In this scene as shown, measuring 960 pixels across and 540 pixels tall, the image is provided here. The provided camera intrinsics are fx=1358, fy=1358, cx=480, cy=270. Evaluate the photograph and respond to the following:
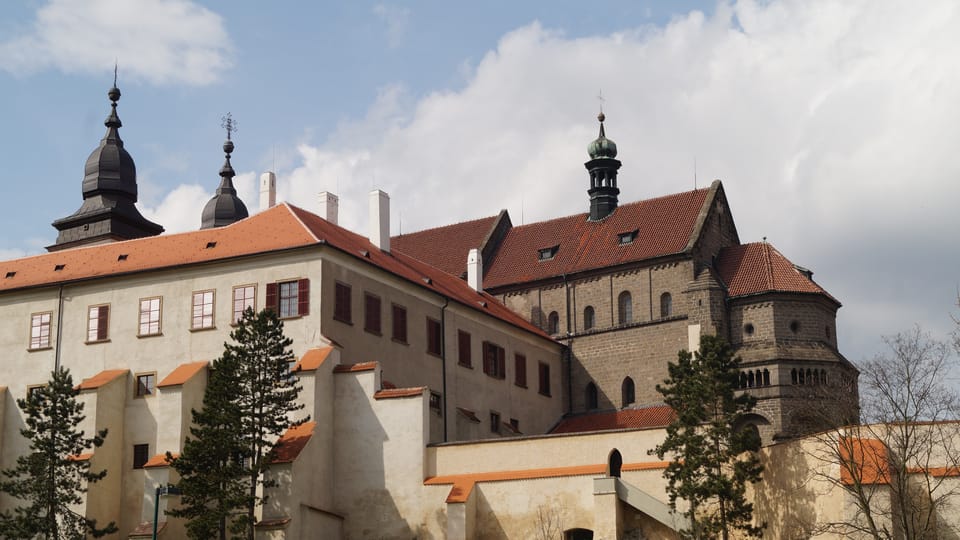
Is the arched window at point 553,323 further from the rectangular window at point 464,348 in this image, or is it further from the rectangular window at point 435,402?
the rectangular window at point 435,402

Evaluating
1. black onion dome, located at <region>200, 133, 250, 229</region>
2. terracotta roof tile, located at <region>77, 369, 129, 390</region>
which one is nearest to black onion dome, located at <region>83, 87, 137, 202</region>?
black onion dome, located at <region>200, 133, 250, 229</region>

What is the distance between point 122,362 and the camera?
53062 millimetres

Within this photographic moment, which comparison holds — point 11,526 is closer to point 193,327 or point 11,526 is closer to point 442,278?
point 193,327

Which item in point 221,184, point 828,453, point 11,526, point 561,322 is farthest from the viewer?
point 221,184

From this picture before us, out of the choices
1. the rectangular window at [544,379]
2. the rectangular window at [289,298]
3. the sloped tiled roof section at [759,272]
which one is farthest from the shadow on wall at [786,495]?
the rectangular window at [544,379]

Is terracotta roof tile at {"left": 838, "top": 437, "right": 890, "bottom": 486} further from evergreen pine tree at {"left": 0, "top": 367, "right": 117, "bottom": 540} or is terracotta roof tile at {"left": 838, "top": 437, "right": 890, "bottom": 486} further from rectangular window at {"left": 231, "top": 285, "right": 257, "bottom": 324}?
evergreen pine tree at {"left": 0, "top": 367, "right": 117, "bottom": 540}

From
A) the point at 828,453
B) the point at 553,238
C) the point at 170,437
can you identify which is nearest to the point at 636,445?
the point at 828,453

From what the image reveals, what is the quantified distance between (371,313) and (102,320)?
35.4 feet

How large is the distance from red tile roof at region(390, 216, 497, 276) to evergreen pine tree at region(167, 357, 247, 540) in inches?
1150

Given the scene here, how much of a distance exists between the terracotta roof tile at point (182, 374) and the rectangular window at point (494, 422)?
14171mm

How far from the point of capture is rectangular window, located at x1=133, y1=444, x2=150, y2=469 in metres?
51.3

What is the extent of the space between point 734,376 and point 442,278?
2066cm

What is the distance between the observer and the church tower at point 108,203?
75.8 m

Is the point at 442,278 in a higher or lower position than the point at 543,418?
higher
